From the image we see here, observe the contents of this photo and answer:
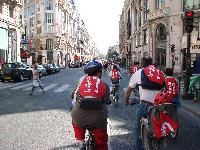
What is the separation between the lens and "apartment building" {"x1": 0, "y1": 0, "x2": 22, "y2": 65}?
46.5 meters

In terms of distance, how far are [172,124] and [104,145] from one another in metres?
1.06

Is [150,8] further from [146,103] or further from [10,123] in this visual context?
[146,103]

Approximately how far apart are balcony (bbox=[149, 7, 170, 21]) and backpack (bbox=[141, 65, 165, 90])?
39.3 m

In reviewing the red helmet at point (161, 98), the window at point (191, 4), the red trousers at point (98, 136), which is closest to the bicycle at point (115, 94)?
the red helmet at point (161, 98)

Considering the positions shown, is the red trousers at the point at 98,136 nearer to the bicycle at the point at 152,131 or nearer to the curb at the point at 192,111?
the bicycle at the point at 152,131

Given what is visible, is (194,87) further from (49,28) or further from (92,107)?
(49,28)

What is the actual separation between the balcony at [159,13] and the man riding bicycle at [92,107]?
132ft

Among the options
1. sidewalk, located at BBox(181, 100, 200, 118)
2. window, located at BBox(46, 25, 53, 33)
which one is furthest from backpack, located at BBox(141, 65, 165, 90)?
window, located at BBox(46, 25, 53, 33)

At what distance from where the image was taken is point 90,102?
4.93 metres

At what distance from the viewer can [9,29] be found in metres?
49.1

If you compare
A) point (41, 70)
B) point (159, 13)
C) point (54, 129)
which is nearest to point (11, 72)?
point (41, 70)

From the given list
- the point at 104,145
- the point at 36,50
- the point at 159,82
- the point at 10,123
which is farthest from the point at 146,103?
the point at 36,50

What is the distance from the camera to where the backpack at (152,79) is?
5859 millimetres

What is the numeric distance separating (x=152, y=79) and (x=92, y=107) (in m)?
1.33
